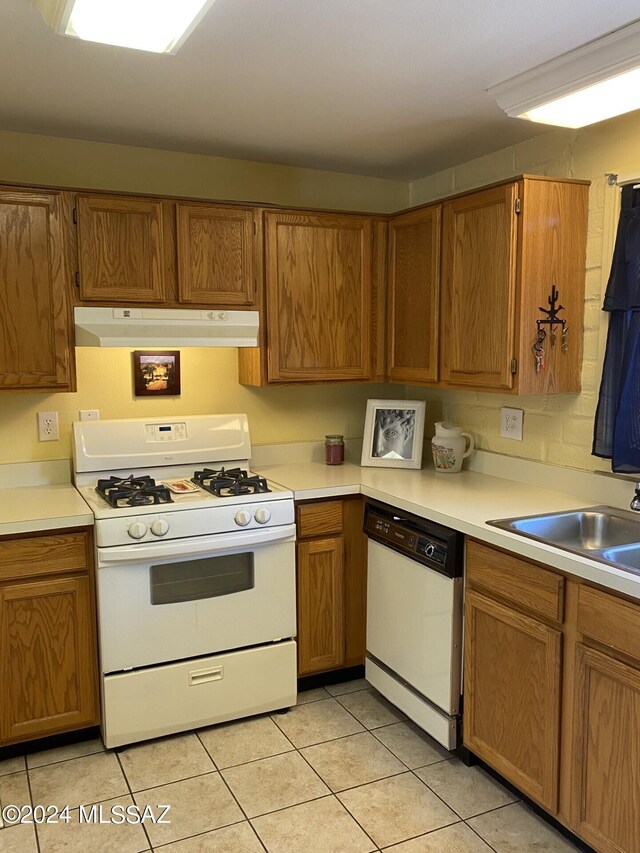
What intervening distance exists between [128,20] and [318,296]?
1599mm

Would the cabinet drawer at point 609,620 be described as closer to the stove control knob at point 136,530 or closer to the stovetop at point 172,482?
the stovetop at point 172,482

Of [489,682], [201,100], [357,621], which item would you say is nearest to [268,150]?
[201,100]

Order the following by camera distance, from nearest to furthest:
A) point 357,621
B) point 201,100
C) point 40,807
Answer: point 40,807, point 201,100, point 357,621

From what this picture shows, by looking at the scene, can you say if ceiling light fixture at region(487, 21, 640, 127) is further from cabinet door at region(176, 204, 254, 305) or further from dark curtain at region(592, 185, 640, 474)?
cabinet door at region(176, 204, 254, 305)

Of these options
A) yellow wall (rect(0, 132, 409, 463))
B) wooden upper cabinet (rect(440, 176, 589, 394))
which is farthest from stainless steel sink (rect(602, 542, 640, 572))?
yellow wall (rect(0, 132, 409, 463))

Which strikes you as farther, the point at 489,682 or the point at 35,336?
the point at 35,336

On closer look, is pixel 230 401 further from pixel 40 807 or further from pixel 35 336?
pixel 40 807

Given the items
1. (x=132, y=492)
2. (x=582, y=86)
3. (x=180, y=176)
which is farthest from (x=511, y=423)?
(x=180, y=176)

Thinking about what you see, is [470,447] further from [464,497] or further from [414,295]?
[414,295]

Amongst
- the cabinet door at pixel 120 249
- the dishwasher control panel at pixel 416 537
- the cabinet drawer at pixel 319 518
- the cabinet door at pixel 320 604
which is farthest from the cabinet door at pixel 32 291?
the dishwasher control panel at pixel 416 537

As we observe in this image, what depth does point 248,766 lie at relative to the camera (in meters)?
2.51

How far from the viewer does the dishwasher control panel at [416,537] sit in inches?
95.0

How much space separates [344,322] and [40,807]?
2.21 meters

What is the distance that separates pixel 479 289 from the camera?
107 inches
